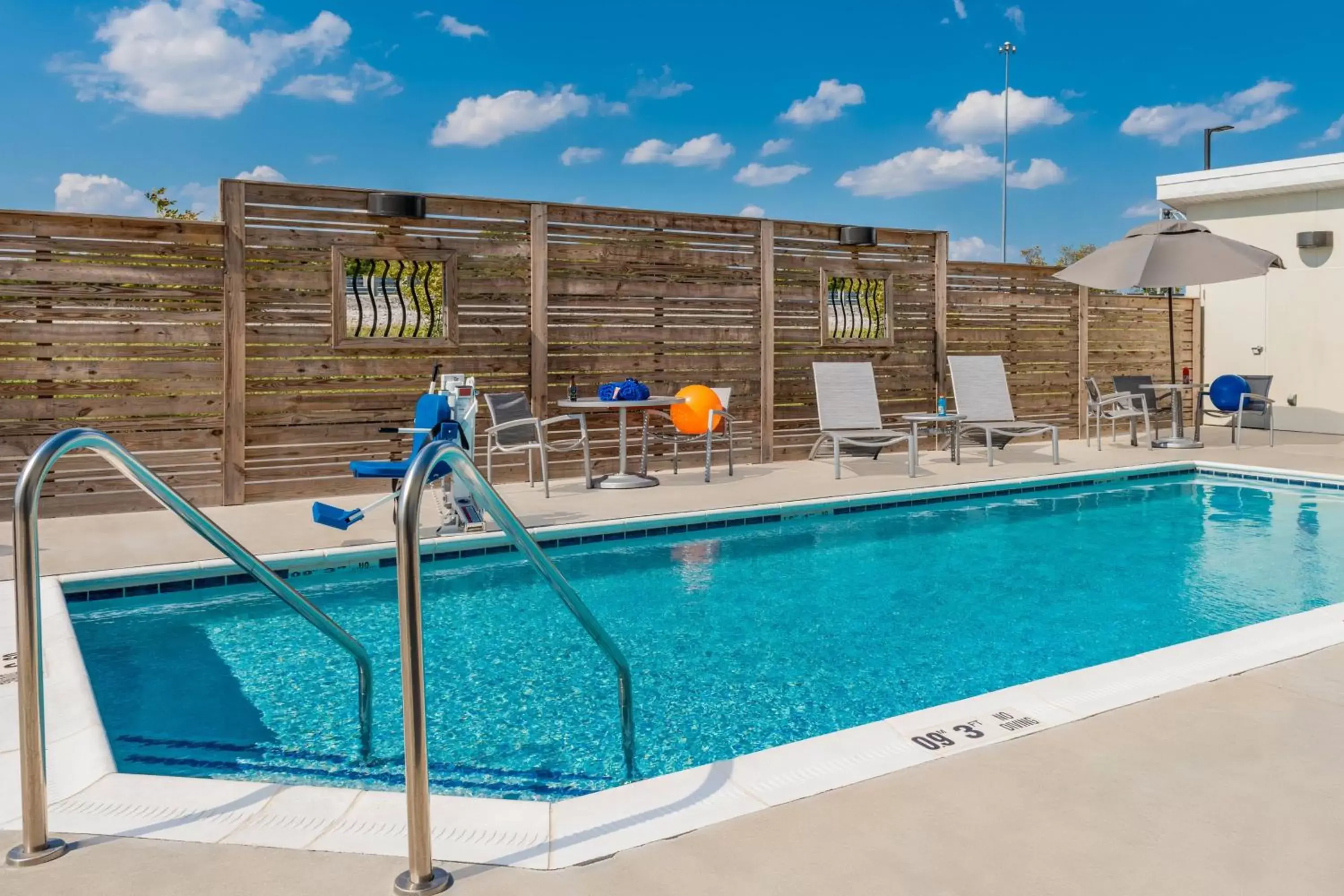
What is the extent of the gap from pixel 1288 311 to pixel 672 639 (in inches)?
512

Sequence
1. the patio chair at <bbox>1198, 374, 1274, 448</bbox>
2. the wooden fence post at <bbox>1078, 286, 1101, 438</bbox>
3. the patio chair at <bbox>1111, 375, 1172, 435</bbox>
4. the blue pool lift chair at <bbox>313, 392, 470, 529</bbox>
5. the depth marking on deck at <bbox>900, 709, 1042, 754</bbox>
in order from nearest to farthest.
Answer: the depth marking on deck at <bbox>900, 709, 1042, 754</bbox> → the blue pool lift chair at <bbox>313, 392, 470, 529</bbox> → the patio chair at <bbox>1198, 374, 1274, 448</bbox> → the patio chair at <bbox>1111, 375, 1172, 435</bbox> → the wooden fence post at <bbox>1078, 286, 1101, 438</bbox>

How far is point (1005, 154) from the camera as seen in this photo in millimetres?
36719

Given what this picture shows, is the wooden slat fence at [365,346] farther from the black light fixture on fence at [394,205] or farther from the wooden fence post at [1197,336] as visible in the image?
the wooden fence post at [1197,336]

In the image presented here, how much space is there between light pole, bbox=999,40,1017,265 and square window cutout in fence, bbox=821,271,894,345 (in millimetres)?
23590

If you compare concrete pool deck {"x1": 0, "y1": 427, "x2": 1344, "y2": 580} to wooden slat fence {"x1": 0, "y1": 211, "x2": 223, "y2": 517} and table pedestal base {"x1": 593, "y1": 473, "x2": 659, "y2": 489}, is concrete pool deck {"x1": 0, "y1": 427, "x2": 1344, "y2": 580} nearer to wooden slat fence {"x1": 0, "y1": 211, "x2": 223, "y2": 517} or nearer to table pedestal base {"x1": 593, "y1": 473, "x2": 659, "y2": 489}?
table pedestal base {"x1": 593, "y1": 473, "x2": 659, "y2": 489}

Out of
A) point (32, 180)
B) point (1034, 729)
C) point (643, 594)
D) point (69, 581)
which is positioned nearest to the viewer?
point (1034, 729)

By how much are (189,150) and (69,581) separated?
6326 centimetres

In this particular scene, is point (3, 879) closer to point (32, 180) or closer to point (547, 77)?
point (547, 77)

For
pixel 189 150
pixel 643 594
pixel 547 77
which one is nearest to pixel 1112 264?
pixel 643 594

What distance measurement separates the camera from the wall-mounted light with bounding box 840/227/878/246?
10.4 metres

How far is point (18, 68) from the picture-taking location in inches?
2052

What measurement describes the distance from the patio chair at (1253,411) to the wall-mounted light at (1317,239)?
1.90 metres

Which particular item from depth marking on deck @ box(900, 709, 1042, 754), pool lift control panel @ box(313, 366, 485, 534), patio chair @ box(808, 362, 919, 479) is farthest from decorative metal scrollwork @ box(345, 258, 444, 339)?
depth marking on deck @ box(900, 709, 1042, 754)

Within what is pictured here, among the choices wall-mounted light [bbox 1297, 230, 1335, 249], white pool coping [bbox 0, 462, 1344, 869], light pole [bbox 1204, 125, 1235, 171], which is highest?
light pole [bbox 1204, 125, 1235, 171]
